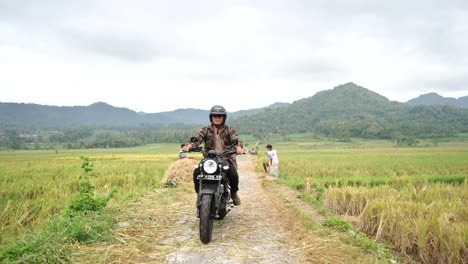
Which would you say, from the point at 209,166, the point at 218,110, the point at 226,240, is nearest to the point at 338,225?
the point at 226,240

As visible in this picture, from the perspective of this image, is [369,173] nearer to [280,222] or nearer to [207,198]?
[280,222]

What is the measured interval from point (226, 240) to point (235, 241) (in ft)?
0.49

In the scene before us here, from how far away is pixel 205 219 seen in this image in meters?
4.74

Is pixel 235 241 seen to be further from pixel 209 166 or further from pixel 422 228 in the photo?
pixel 422 228

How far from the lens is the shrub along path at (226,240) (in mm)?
4184

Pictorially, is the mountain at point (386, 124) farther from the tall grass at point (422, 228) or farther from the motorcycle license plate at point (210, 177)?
the motorcycle license plate at point (210, 177)

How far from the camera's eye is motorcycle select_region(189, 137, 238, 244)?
188 inches

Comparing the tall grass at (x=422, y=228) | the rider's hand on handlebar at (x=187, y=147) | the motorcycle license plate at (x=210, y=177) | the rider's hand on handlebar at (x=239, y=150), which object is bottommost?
the tall grass at (x=422, y=228)

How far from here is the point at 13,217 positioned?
6754mm

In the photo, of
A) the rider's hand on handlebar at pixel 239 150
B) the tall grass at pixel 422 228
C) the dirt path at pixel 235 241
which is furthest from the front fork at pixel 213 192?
the tall grass at pixel 422 228

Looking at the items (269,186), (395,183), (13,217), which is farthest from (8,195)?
(395,183)

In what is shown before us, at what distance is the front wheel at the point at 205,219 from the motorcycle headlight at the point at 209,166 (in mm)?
423

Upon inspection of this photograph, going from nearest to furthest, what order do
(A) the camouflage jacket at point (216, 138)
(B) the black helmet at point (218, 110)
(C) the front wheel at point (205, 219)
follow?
(C) the front wheel at point (205, 219) → (B) the black helmet at point (218, 110) → (A) the camouflage jacket at point (216, 138)

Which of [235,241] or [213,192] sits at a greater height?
A: [213,192]
